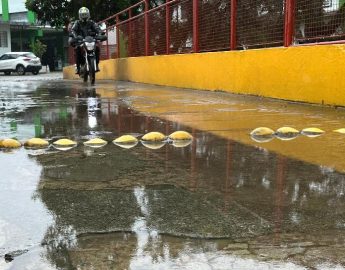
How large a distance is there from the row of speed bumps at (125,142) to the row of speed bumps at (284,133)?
0.68m

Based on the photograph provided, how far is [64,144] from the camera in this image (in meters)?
4.66

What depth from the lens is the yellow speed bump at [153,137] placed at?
194 inches

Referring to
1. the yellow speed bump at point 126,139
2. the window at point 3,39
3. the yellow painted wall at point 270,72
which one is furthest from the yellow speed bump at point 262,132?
the window at point 3,39

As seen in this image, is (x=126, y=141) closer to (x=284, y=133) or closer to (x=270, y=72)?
(x=284, y=133)

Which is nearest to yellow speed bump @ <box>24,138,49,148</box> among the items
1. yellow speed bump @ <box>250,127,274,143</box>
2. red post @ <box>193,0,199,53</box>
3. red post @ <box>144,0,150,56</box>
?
yellow speed bump @ <box>250,127,274,143</box>

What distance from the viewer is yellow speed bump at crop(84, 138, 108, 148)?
465 cm

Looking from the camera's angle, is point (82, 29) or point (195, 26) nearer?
point (195, 26)

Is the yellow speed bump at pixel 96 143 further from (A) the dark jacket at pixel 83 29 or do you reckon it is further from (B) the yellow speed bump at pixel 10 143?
(A) the dark jacket at pixel 83 29

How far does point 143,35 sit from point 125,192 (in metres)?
14.1

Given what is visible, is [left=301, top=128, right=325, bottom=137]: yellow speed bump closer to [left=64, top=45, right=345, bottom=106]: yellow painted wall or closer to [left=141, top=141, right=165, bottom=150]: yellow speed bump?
[left=141, top=141, right=165, bottom=150]: yellow speed bump

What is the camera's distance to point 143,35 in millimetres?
16672

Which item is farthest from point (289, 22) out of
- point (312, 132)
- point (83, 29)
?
point (83, 29)

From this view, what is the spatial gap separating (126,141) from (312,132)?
190 cm

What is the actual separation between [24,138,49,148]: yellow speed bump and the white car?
3376 cm
